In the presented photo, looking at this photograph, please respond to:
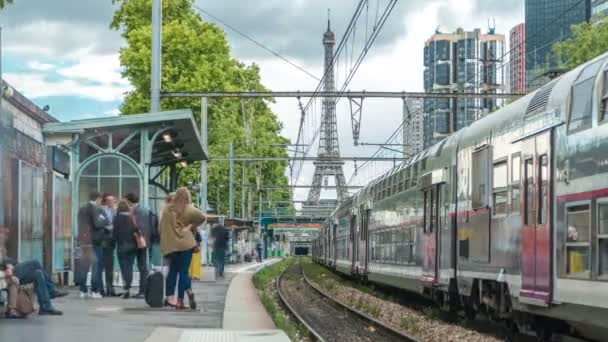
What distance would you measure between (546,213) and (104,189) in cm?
1236

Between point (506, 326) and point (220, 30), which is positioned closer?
point (506, 326)

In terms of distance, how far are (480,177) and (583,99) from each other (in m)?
4.62

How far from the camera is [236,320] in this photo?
16188 mm

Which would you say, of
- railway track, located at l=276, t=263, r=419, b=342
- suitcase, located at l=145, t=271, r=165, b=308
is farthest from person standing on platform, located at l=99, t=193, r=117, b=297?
railway track, located at l=276, t=263, r=419, b=342

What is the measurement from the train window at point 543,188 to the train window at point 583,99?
31.6 inches

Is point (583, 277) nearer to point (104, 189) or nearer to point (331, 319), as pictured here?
point (331, 319)

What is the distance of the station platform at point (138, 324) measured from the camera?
12.6 meters

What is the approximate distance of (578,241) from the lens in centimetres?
1127

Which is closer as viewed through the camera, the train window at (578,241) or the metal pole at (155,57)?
the train window at (578,241)

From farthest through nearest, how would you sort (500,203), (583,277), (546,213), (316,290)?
(316,290)
(500,203)
(546,213)
(583,277)

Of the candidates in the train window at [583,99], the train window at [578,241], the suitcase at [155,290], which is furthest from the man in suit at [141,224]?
the train window at [578,241]

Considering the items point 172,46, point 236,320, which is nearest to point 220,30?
point 172,46

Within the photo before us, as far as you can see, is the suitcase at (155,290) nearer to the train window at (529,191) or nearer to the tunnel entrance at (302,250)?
the train window at (529,191)

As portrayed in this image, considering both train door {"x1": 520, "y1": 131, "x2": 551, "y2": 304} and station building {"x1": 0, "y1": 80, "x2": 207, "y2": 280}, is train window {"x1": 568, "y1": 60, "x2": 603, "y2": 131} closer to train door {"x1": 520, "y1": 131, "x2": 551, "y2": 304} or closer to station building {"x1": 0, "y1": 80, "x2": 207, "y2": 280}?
train door {"x1": 520, "y1": 131, "x2": 551, "y2": 304}
